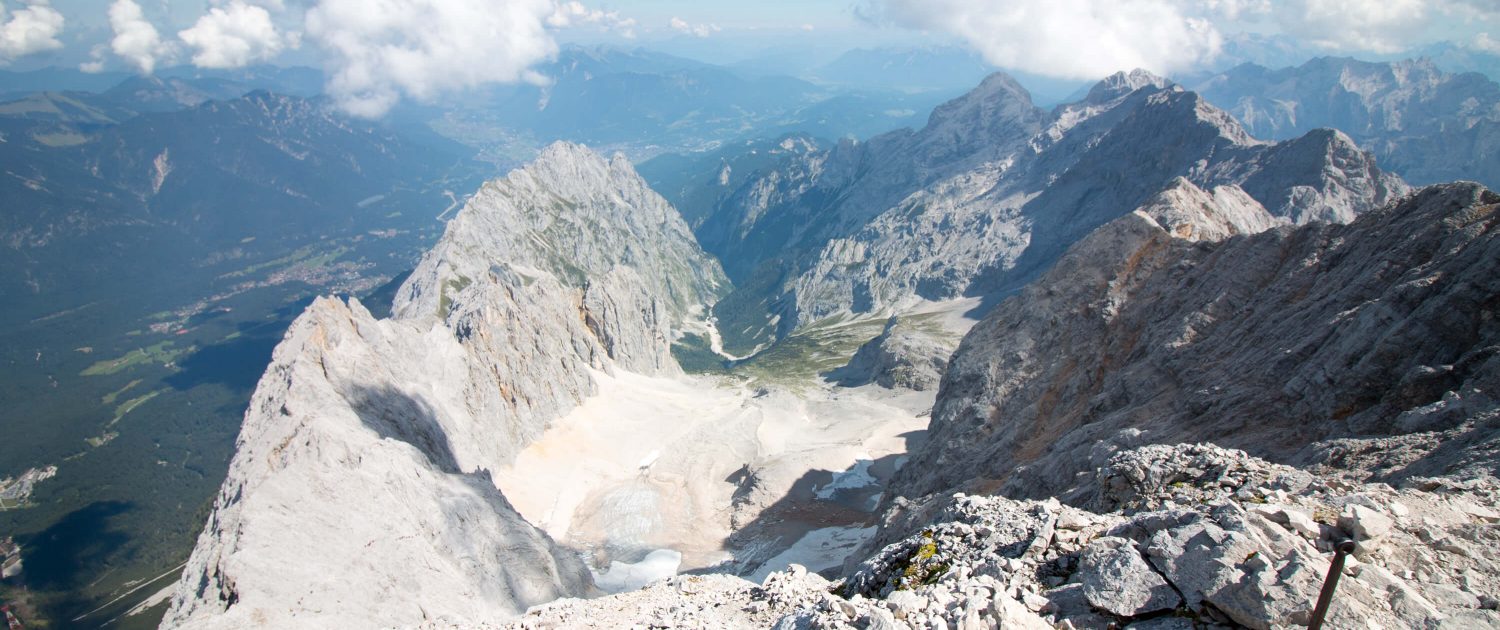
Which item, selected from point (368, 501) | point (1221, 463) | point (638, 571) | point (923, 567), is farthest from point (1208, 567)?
point (638, 571)

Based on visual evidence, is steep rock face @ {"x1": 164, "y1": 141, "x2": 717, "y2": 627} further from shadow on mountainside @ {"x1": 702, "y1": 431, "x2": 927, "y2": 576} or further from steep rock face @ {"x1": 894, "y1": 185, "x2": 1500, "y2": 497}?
steep rock face @ {"x1": 894, "y1": 185, "x2": 1500, "y2": 497}

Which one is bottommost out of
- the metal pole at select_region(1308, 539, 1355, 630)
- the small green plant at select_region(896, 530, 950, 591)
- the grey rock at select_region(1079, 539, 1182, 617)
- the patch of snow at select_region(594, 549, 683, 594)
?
the patch of snow at select_region(594, 549, 683, 594)

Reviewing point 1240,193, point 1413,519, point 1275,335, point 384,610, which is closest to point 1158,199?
point 1240,193

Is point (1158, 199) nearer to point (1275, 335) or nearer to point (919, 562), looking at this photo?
point (1275, 335)

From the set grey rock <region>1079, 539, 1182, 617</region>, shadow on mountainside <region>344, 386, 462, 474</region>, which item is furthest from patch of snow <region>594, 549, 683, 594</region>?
grey rock <region>1079, 539, 1182, 617</region>

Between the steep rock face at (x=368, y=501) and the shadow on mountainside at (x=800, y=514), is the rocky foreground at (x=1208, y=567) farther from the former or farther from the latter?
the shadow on mountainside at (x=800, y=514)

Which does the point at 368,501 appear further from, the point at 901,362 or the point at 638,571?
the point at 901,362
